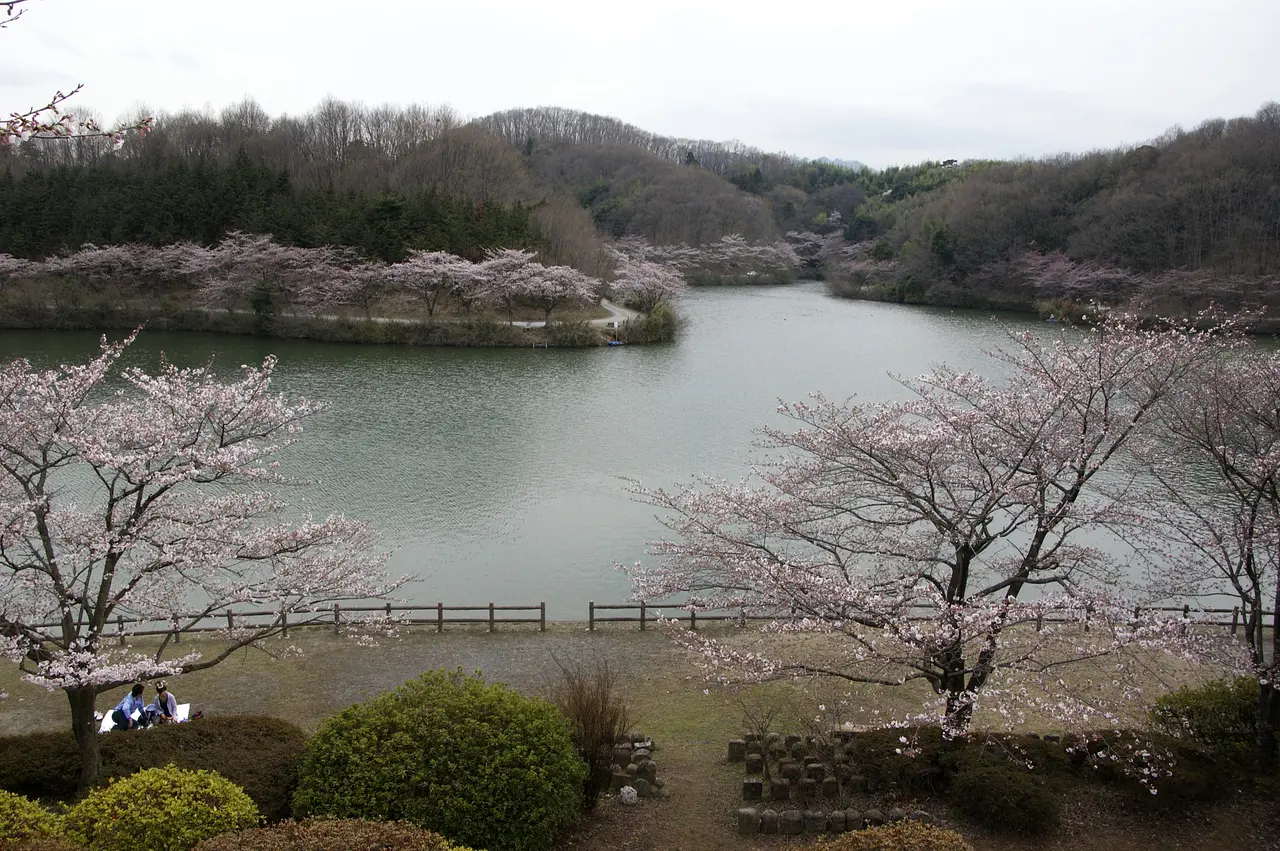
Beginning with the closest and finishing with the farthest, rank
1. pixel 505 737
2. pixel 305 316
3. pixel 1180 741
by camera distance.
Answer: pixel 505 737 → pixel 1180 741 → pixel 305 316

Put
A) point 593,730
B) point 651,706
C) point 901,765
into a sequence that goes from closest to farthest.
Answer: point 901,765
point 593,730
point 651,706

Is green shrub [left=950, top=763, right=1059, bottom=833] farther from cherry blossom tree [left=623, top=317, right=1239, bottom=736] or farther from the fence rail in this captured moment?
the fence rail

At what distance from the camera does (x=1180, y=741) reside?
7492 mm

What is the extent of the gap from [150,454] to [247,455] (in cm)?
104

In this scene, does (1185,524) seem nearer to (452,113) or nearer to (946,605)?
(946,605)

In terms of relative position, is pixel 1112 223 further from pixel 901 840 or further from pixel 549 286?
pixel 901 840

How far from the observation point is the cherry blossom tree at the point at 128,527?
691cm

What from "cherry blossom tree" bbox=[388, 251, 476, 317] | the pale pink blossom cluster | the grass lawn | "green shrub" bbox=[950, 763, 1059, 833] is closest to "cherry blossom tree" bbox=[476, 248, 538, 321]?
"cherry blossom tree" bbox=[388, 251, 476, 317]

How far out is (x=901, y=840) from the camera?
5.29m

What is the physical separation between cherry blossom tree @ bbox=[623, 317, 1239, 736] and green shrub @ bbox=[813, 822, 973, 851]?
149 centimetres

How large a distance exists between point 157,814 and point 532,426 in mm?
17312

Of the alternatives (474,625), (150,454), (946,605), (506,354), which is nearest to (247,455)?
(150,454)

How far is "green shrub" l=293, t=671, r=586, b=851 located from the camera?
6.05 metres

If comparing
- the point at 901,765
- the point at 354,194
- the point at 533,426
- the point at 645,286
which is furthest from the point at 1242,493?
the point at 354,194
